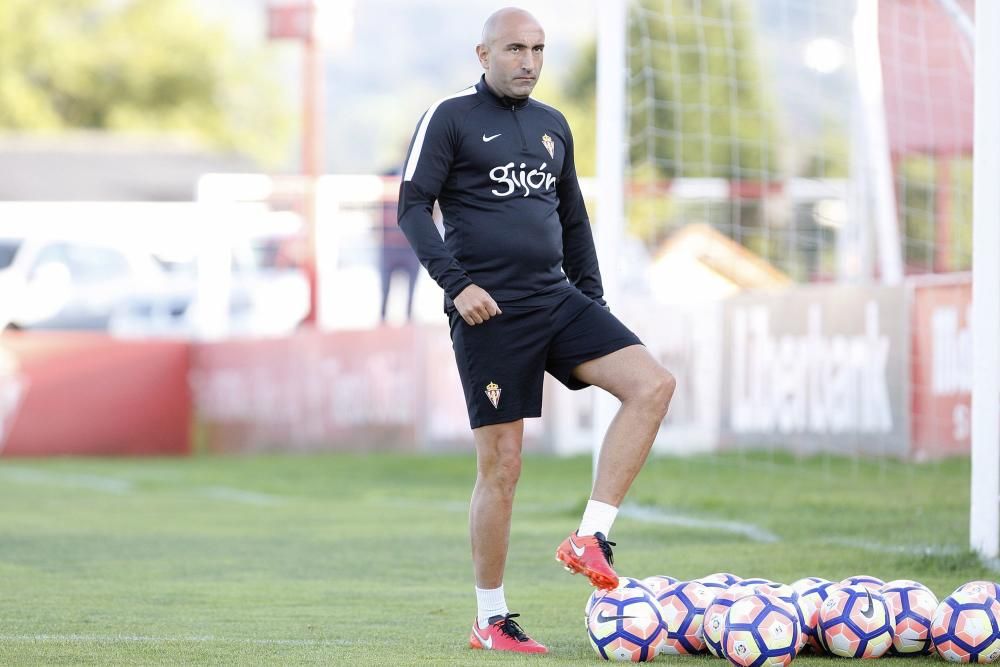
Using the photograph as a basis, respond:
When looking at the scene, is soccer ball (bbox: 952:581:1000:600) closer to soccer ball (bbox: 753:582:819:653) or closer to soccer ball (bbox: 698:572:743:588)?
soccer ball (bbox: 753:582:819:653)

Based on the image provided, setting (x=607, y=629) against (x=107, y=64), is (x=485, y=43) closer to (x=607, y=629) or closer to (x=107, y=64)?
(x=607, y=629)

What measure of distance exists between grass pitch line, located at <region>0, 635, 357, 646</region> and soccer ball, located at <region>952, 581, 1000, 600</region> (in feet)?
6.71

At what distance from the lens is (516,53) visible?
6082mm

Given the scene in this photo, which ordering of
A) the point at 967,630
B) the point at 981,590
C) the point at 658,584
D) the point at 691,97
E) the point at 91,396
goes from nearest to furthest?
the point at 967,630
the point at 981,590
the point at 658,584
the point at 91,396
the point at 691,97

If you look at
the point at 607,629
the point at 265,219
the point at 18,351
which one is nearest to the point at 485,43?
the point at 607,629

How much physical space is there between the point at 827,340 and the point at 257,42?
69.5 m

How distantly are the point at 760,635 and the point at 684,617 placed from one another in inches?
16.7

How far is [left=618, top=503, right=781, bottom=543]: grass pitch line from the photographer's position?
10000mm

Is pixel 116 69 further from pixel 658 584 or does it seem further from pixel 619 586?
pixel 619 586

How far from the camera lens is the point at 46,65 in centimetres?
6194

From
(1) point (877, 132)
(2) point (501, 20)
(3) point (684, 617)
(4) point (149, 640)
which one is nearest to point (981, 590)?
(3) point (684, 617)

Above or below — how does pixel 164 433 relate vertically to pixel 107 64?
below

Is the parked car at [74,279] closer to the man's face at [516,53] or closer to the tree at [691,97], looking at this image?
the tree at [691,97]

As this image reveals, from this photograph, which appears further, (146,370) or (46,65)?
(46,65)
